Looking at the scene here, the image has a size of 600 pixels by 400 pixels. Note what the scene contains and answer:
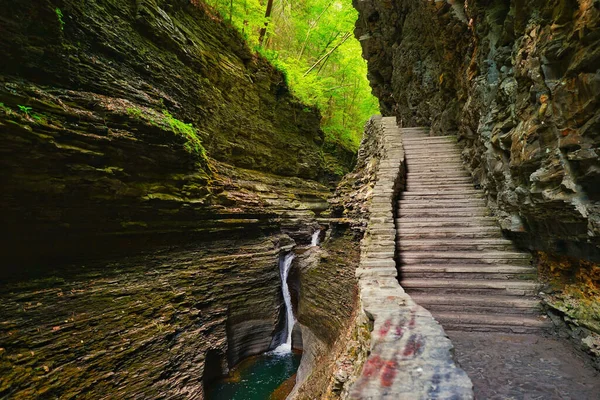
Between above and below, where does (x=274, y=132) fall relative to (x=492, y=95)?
above

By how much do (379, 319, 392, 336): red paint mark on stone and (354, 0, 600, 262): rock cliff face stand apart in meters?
2.71

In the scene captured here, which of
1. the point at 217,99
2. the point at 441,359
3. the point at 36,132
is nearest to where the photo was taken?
the point at 441,359

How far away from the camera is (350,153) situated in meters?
23.8

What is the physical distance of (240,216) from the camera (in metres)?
11.7

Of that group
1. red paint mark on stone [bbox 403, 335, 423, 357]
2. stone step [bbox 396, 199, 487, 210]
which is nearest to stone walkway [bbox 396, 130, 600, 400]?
stone step [bbox 396, 199, 487, 210]

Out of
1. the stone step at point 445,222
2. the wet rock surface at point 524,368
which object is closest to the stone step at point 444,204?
the stone step at point 445,222

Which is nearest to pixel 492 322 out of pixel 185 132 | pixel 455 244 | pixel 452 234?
pixel 455 244

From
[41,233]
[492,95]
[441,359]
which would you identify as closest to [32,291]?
[41,233]

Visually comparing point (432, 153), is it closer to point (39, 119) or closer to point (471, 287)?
point (471, 287)

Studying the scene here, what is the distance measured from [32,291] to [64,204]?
7.10ft

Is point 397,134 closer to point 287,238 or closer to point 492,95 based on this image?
point 492,95

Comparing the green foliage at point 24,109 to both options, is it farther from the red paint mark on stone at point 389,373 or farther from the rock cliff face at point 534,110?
the rock cliff face at point 534,110

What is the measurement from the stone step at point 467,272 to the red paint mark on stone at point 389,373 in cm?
335

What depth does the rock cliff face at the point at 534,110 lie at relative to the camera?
134 inches
